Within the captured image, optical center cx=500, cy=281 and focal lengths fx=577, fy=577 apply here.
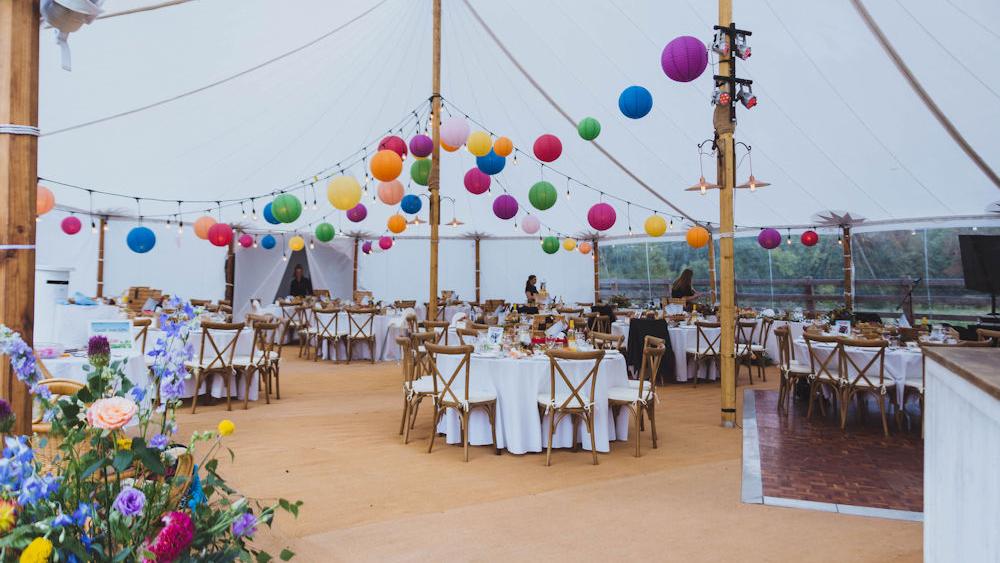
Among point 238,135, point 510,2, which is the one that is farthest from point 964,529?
point 238,135

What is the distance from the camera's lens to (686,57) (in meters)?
4.87

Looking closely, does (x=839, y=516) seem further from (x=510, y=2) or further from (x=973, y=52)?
(x=510, y=2)

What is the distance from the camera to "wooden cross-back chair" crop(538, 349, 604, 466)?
4.32m

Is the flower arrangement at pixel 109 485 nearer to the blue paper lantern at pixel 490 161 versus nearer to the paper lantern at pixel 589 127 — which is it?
the paper lantern at pixel 589 127

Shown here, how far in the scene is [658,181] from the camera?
10562 mm

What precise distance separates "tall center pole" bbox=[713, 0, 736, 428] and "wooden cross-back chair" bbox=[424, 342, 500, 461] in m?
2.28

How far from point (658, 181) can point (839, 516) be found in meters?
8.00

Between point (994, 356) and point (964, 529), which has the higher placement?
point (994, 356)

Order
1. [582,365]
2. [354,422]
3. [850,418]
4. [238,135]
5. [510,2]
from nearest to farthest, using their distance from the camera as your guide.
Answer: [582,365] < [354,422] < [850,418] < [510,2] < [238,135]

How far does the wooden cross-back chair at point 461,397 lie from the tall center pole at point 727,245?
7.50ft

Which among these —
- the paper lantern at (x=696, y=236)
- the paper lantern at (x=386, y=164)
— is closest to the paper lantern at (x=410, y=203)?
the paper lantern at (x=386, y=164)

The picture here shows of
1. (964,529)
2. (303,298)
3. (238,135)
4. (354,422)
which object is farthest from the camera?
(303,298)

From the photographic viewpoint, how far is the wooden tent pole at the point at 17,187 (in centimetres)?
161

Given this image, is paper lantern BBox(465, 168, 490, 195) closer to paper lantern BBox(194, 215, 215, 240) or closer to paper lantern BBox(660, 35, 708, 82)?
paper lantern BBox(660, 35, 708, 82)
